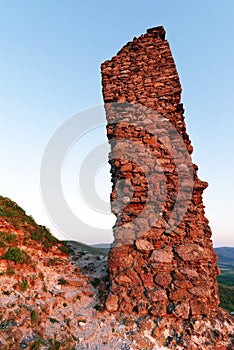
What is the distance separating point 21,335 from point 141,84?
19.9 ft

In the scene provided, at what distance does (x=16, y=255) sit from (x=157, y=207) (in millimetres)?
3712

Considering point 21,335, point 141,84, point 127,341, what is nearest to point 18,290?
point 21,335

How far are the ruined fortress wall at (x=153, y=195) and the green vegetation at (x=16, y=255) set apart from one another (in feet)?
7.60

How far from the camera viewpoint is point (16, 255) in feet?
18.2

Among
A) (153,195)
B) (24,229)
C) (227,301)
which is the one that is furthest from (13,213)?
(227,301)

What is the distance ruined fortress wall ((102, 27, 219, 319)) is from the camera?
15.1ft

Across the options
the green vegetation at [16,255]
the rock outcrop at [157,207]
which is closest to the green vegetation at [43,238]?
the green vegetation at [16,255]

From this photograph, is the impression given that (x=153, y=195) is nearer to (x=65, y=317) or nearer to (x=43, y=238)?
(x=65, y=317)

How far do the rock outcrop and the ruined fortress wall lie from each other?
0.02 metres

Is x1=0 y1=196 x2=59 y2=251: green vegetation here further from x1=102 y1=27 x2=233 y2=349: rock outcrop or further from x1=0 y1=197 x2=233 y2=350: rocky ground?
x1=102 y1=27 x2=233 y2=349: rock outcrop

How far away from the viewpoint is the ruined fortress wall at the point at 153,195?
181 inches

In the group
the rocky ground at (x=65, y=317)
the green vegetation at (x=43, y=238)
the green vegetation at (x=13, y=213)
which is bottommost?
the rocky ground at (x=65, y=317)

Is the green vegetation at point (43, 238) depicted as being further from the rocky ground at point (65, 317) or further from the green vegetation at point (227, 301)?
the green vegetation at point (227, 301)

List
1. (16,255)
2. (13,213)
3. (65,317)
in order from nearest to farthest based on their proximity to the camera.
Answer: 1. (65,317)
2. (16,255)
3. (13,213)
